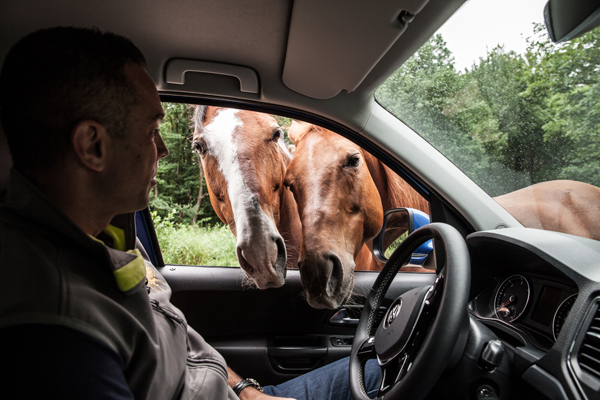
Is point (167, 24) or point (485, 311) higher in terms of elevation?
point (167, 24)

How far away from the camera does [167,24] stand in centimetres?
141

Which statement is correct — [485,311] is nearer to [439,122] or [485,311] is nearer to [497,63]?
[439,122]

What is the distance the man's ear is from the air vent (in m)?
1.35

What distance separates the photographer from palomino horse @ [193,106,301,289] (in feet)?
6.47

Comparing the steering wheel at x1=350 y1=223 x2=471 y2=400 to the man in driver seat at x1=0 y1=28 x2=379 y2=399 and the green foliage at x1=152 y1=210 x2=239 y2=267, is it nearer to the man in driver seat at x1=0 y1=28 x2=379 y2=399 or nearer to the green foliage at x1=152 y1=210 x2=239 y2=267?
the man in driver seat at x1=0 y1=28 x2=379 y2=399

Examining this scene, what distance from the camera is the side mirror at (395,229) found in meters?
2.23

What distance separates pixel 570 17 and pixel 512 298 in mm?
991

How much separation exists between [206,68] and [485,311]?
1.63 m

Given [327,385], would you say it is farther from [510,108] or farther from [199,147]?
[199,147]

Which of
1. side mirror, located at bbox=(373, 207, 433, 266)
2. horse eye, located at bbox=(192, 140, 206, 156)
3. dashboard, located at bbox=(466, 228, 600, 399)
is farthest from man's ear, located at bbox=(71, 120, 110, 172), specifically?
side mirror, located at bbox=(373, 207, 433, 266)

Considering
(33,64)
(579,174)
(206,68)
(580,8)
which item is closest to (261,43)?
(206,68)

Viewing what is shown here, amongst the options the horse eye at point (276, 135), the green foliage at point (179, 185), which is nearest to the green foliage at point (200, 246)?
the green foliage at point (179, 185)

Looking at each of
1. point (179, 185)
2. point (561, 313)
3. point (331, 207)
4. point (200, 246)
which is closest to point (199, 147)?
point (331, 207)

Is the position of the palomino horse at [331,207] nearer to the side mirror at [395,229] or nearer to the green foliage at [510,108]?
the side mirror at [395,229]
